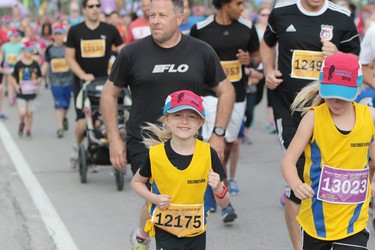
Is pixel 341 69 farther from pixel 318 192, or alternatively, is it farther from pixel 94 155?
pixel 94 155

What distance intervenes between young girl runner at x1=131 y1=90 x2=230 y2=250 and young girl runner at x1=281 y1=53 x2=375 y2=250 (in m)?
0.49

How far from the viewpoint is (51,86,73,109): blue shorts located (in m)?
14.0

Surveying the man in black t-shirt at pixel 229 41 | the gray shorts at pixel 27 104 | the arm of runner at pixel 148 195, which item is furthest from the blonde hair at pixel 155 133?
the gray shorts at pixel 27 104

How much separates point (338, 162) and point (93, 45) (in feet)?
20.0

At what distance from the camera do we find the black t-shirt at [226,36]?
829 cm

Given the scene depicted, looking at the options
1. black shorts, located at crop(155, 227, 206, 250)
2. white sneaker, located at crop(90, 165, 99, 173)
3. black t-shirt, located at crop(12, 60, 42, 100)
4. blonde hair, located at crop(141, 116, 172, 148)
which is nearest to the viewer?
black shorts, located at crop(155, 227, 206, 250)

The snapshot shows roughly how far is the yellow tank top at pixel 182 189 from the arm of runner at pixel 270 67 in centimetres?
167

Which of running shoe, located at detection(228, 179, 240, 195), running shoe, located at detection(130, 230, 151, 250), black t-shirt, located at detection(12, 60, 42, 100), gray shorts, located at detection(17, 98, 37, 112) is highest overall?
running shoe, located at detection(130, 230, 151, 250)

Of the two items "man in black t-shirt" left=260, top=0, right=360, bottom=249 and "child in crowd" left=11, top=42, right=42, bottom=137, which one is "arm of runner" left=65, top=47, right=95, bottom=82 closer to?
"child in crowd" left=11, top=42, right=42, bottom=137

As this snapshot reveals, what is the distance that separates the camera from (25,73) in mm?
14500

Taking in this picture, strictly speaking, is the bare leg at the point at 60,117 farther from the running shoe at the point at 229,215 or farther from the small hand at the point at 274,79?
the small hand at the point at 274,79

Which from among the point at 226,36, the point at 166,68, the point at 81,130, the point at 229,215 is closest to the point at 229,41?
the point at 226,36

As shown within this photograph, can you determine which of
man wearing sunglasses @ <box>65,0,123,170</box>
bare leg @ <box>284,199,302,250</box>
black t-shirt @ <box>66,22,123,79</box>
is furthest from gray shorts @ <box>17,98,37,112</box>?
bare leg @ <box>284,199,302,250</box>

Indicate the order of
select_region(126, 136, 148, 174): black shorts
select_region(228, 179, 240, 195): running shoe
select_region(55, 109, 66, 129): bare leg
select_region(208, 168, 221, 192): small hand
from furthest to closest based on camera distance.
A: select_region(55, 109, 66, 129): bare leg
select_region(228, 179, 240, 195): running shoe
select_region(126, 136, 148, 174): black shorts
select_region(208, 168, 221, 192): small hand
